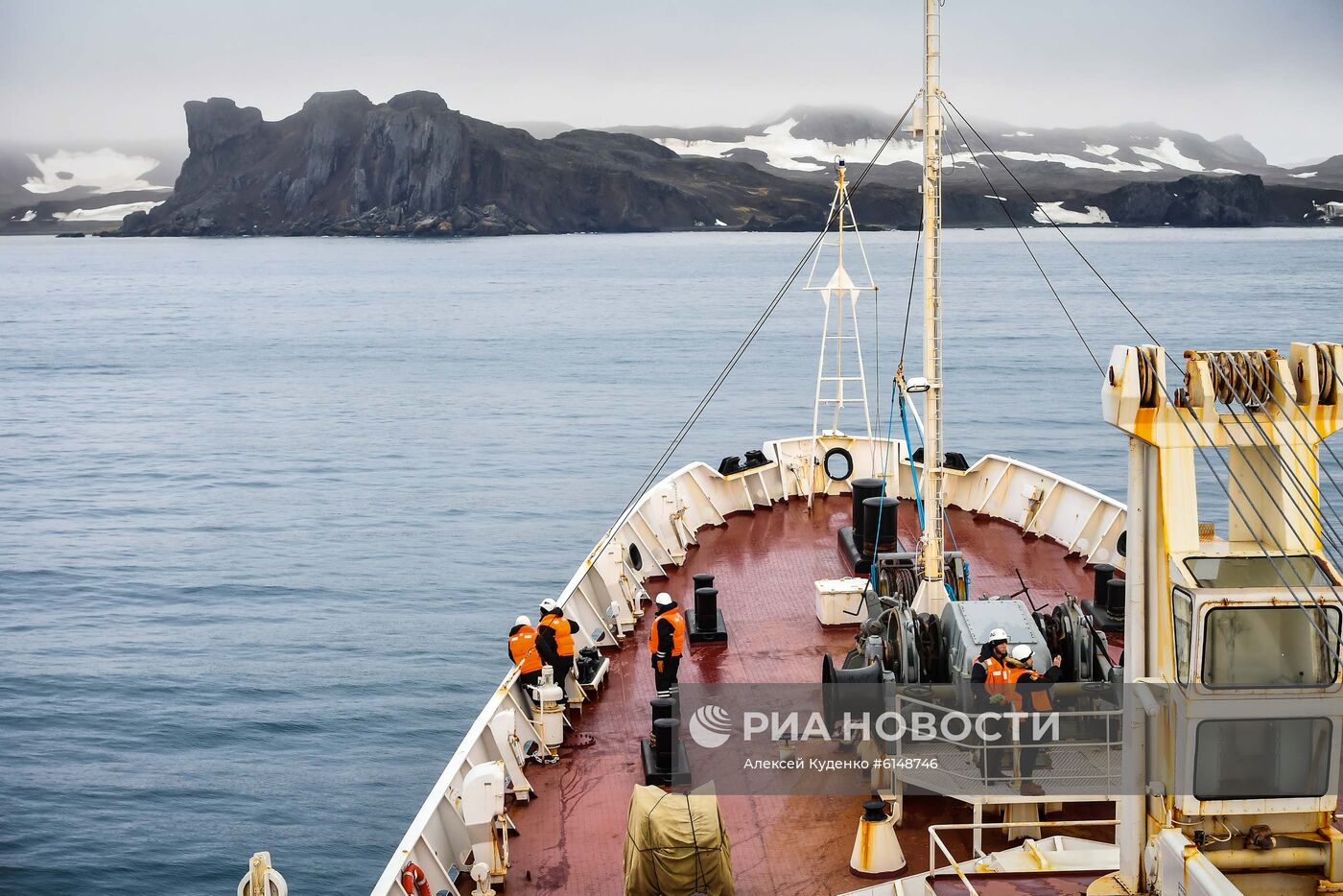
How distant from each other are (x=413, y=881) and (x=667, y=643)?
3.85 meters

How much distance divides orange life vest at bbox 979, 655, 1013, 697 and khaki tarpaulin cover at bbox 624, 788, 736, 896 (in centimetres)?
264

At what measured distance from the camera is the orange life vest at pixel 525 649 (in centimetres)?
1237

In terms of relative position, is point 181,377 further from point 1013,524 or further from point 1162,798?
point 1162,798

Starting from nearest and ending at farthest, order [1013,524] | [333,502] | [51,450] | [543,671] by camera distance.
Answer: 1. [543,671]
2. [1013,524]
3. [333,502]
4. [51,450]

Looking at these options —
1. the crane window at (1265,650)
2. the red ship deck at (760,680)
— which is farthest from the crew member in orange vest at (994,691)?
the crane window at (1265,650)

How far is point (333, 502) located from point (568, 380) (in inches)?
965

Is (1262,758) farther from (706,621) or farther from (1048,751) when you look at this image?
(706,621)

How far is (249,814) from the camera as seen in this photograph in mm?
18438

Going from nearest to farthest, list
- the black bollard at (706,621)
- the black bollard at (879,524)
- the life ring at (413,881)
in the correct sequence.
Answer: the life ring at (413,881) → the black bollard at (706,621) → the black bollard at (879,524)

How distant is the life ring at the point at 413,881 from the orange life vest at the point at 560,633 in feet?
11.2

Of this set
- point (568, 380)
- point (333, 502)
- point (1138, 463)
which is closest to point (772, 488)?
point (1138, 463)

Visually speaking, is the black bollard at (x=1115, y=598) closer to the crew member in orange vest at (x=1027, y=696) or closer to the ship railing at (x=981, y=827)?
the crew member in orange vest at (x=1027, y=696)

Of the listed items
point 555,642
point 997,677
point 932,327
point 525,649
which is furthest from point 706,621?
point 997,677

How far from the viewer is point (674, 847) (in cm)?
857
